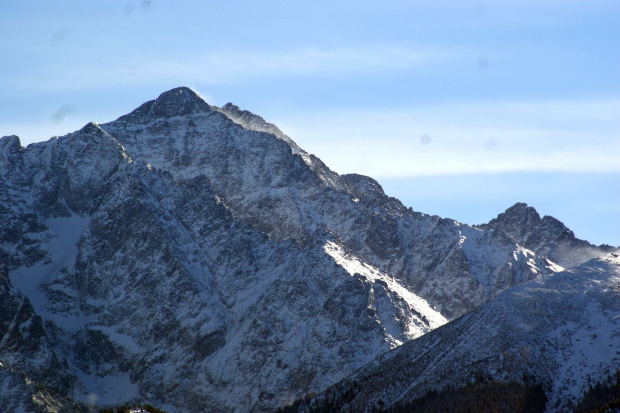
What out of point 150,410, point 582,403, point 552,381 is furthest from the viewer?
point 552,381

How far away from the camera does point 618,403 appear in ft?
474

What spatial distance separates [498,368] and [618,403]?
45.0m

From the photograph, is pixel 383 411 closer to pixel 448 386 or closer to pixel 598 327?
pixel 448 386

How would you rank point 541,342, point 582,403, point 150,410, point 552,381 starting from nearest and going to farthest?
point 150,410 < point 582,403 < point 552,381 < point 541,342

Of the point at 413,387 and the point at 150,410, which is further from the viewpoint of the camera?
the point at 413,387

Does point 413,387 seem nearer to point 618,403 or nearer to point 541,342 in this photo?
point 541,342

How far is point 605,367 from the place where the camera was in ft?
587

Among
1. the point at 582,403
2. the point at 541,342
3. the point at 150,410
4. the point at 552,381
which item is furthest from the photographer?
the point at 541,342

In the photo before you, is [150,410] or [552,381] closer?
[150,410]

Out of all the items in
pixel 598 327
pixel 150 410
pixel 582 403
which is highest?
pixel 598 327

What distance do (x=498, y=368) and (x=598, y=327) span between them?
84.5 feet

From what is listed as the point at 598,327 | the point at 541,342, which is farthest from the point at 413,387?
the point at 598,327

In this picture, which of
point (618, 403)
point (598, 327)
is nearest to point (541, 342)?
point (598, 327)

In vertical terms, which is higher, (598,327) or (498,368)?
(598,327)
